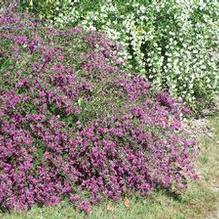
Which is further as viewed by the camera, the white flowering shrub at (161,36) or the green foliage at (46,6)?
the green foliage at (46,6)

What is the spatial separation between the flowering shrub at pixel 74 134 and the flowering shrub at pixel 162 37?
1.31m

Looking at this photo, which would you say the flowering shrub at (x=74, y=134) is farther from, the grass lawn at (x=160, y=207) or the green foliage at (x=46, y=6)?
the green foliage at (x=46, y=6)

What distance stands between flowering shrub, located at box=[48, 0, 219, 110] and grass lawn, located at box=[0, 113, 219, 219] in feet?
5.56

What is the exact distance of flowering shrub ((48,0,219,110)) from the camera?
29.5ft

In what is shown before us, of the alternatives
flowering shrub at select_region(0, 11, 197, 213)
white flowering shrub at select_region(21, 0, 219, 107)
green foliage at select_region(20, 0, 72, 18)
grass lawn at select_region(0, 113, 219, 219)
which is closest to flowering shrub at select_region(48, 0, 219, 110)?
white flowering shrub at select_region(21, 0, 219, 107)

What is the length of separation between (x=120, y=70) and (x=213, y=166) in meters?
1.75

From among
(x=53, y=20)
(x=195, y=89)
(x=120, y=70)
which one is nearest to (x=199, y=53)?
(x=195, y=89)

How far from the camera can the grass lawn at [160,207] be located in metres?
6.31

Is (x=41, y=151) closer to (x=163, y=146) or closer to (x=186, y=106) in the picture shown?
(x=163, y=146)

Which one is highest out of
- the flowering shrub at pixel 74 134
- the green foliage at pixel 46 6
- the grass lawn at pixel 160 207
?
the green foliage at pixel 46 6

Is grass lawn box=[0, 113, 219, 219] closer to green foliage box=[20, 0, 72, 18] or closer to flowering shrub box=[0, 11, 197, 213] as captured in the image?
flowering shrub box=[0, 11, 197, 213]

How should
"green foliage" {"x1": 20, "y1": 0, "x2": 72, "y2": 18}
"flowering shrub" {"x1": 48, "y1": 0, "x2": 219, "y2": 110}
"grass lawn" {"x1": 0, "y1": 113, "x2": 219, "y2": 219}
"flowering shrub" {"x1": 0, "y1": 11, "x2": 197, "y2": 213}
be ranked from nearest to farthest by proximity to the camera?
"grass lawn" {"x1": 0, "y1": 113, "x2": 219, "y2": 219}
"flowering shrub" {"x1": 0, "y1": 11, "x2": 197, "y2": 213}
"flowering shrub" {"x1": 48, "y1": 0, "x2": 219, "y2": 110}
"green foliage" {"x1": 20, "y1": 0, "x2": 72, "y2": 18}

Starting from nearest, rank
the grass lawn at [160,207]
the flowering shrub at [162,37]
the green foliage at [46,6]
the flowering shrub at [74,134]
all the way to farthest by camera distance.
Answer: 1. the grass lawn at [160,207]
2. the flowering shrub at [74,134]
3. the flowering shrub at [162,37]
4. the green foliage at [46,6]

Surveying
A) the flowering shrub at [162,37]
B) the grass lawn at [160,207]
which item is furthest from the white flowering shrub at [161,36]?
the grass lawn at [160,207]
